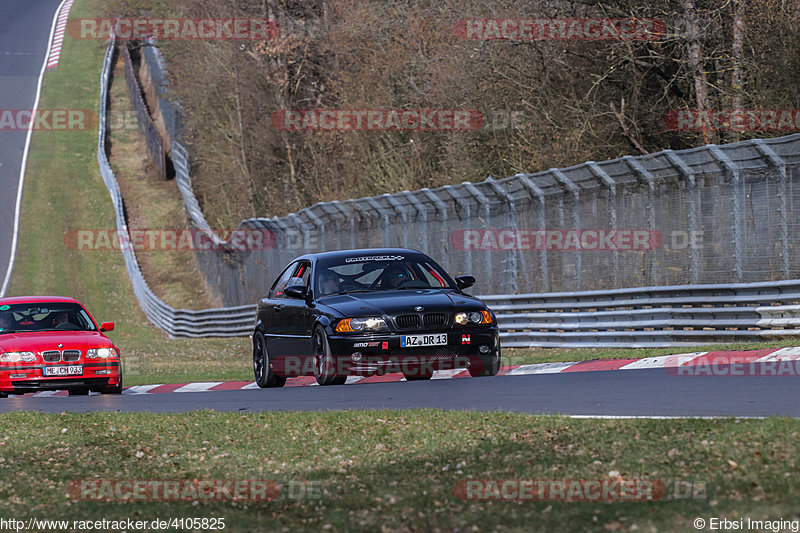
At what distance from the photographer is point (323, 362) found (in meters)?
14.1

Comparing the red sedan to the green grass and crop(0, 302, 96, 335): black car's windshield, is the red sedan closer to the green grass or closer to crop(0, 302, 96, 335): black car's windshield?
crop(0, 302, 96, 335): black car's windshield

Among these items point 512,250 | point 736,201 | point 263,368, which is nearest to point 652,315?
point 736,201

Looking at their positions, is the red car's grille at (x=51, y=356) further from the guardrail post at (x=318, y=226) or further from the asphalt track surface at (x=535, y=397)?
the guardrail post at (x=318, y=226)

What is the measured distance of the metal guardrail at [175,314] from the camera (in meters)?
32.9

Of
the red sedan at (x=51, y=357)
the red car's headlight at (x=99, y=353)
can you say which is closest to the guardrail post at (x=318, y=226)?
the red sedan at (x=51, y=357)

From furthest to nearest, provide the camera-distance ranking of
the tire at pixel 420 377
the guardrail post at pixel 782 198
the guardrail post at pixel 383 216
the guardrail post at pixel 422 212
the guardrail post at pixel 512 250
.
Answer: the guardrail post at pixel 383 216 < the guardrail post at pixel 422 212 < the guardrail post at pixel 512 250 < the guardrail post at pixel 782 198 < the tire at pixel 420 377

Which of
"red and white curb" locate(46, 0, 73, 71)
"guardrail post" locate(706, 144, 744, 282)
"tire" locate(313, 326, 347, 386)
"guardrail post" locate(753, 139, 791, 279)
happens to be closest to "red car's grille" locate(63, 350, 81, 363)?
"tire" locate(313, 326, 347, 386)

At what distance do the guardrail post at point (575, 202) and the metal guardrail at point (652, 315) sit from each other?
1.62ft

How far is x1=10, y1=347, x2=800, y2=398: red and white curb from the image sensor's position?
14.1 metres

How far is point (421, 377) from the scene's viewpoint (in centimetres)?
1564

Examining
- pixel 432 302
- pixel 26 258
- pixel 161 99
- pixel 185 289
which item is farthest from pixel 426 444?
pixel 161 99

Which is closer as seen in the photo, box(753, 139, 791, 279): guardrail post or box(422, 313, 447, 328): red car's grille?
box(422, 313, 447, 328): red car's grille

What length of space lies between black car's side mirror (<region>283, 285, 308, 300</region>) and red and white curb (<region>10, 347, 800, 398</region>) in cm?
112

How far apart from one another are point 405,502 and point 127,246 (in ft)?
140
